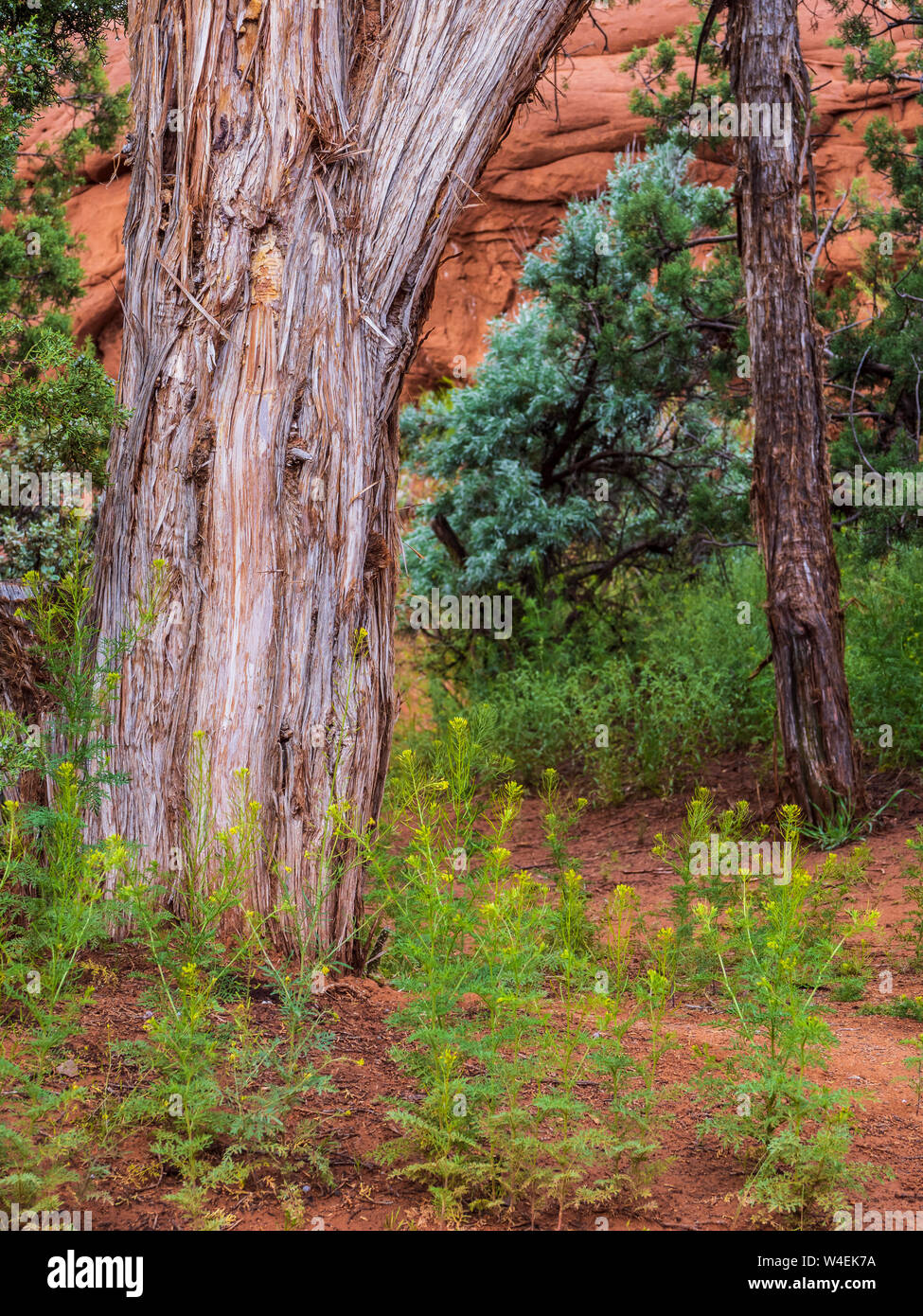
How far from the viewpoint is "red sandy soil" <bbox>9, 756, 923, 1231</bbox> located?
98.2 inches

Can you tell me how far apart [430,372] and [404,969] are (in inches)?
729

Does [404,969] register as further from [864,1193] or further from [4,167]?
[4,167]

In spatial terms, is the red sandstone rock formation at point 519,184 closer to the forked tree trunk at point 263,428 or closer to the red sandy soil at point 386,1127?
the forked tree trunk at point 263,428

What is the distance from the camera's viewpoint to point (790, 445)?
7.22 metres

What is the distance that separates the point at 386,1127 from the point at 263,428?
234 cm

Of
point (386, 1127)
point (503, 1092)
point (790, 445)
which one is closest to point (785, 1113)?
point (503, 1092)

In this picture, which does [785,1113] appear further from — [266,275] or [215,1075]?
[266,275]

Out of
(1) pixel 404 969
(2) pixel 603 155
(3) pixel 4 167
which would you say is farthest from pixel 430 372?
(1) pixel 404 969

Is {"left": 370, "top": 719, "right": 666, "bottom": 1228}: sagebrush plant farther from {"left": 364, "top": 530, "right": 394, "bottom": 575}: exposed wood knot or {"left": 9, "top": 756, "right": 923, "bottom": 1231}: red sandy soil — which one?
{"left": 364, "top": 530, "right": 394, "bottom": 575}: exposed wood knot

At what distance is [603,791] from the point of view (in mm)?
8750

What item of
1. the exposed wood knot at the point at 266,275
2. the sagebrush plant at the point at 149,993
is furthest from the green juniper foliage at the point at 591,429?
the sagebrush plant at the point at 149,993

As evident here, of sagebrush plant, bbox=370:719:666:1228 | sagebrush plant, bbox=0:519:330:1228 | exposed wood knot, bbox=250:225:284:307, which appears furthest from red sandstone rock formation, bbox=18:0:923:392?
sagebrush plant, bbox=370:719:666:1228

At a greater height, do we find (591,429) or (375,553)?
(591,429)

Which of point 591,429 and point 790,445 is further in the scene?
point 591,429
